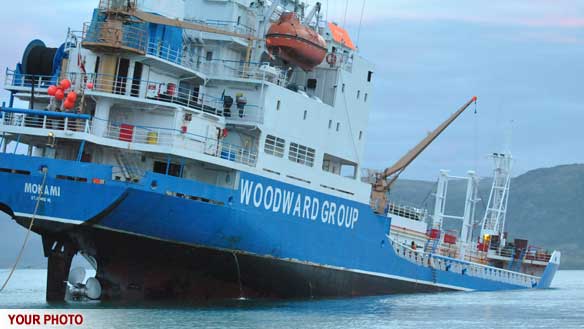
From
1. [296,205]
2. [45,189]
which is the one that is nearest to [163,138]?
[45,189]

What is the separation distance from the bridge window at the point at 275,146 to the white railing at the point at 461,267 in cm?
703

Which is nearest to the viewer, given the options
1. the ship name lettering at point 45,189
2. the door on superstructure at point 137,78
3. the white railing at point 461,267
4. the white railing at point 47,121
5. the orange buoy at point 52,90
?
the ship name lettering at point 45,189

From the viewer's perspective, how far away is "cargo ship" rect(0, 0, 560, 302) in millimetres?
26391

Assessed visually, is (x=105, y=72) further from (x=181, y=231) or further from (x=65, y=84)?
(x=181, y=231)

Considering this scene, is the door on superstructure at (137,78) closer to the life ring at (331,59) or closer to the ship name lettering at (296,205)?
the ship name lettering at (296,205)

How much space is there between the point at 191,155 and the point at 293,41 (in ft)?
17.4

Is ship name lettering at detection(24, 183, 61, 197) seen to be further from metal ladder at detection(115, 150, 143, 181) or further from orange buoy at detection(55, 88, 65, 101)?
orange buoy at detection(55, 88, 65, 101)

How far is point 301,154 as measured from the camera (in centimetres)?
3131

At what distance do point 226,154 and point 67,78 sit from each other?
456 centimetres

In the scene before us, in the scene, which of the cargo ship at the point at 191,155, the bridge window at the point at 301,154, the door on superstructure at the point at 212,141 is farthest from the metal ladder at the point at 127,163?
the bridge window at the point at 301,154

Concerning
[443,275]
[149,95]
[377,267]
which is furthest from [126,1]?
[443,275]

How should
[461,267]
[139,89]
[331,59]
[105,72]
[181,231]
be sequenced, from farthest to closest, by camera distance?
1. [461,267]
2. [331,59]
3. [139,89]
4. [105,72]
5. [181,231]

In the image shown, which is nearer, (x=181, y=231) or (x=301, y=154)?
(x=181, y=231)

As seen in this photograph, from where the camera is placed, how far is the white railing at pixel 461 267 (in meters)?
37.6
